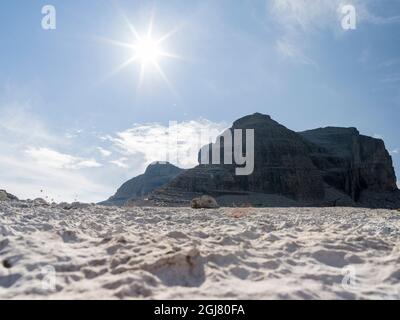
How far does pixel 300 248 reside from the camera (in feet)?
20.1

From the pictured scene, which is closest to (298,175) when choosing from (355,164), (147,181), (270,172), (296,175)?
(296,175)

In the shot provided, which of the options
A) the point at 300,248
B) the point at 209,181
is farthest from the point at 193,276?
the point at 209,181

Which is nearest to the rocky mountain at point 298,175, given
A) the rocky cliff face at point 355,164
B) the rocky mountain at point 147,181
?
the rocky cliff face at point 355,164

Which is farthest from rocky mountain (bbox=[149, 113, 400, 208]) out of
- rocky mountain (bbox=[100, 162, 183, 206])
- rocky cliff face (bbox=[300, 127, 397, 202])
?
rocky mountain (bbox=[100, 162, 183, 206])

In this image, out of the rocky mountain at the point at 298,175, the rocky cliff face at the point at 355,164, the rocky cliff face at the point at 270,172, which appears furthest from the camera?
the rocky cliff face at the point at 355,164

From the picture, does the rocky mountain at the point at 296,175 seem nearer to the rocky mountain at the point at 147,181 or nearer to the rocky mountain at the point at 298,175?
the rocky mountain at the point at 298,175

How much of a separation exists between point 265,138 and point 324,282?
4018 inches

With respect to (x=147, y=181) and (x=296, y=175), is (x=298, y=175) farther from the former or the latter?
(x=147, y=181)

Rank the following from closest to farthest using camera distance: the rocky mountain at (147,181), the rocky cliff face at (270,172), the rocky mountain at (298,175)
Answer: the rocky mountain at (298,175)
the rocky cliff face at (270,172)
the rocky mountain at (147,181)

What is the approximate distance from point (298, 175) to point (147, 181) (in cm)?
7918

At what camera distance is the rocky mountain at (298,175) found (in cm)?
8625

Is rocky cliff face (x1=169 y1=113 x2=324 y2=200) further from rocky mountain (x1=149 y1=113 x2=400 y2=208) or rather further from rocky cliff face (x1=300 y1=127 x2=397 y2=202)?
rocky cliff face (x1=300 y1=127 x2=397 y2=202)

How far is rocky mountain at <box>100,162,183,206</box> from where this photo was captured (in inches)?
6329

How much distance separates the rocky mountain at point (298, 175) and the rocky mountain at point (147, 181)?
57.8 metres
